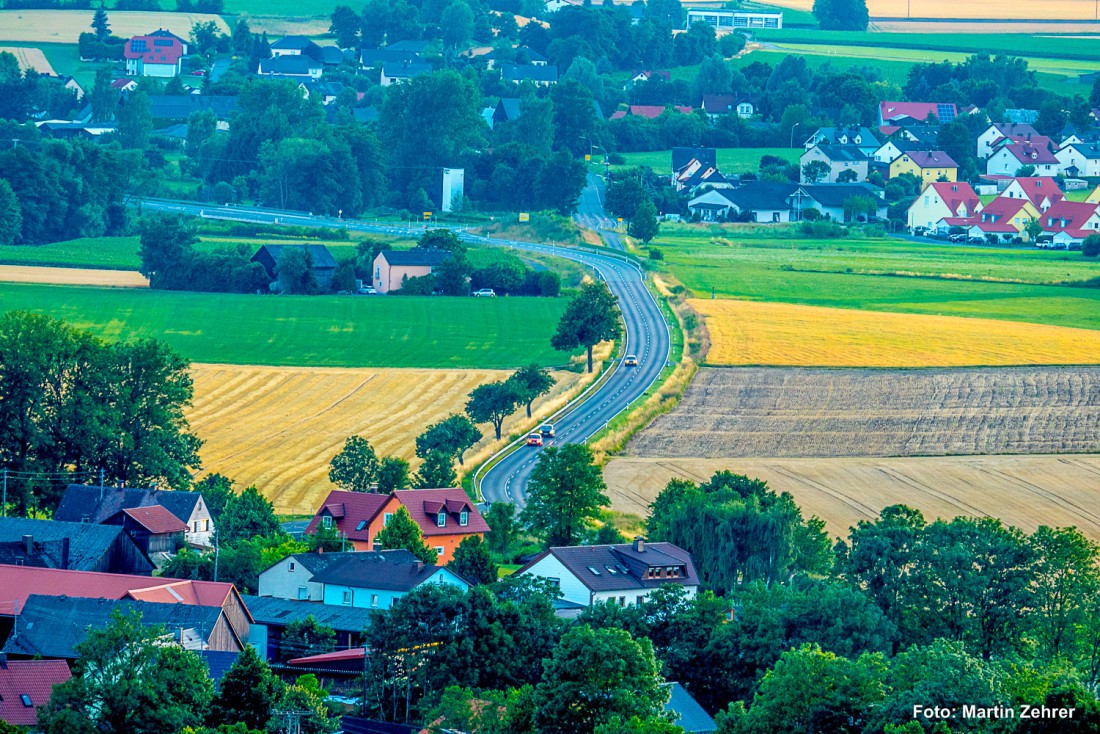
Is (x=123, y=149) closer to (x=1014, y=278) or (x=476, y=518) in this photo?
(x=1014, y=278)

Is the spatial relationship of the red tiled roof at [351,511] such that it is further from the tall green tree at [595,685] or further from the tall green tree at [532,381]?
the tall green tree at [595,685]

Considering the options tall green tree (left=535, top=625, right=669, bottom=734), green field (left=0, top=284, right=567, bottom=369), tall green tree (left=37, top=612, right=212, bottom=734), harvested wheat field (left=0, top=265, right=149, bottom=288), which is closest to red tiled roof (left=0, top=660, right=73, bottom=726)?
tall green tree (left=37, top=612, right=212, bottom=734)

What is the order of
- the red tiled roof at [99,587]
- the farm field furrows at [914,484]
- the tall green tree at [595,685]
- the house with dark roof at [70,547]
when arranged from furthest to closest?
1. the farm field furrows at [914,484]
2. the house with dark roof at [70,547]
3. the red tiled roof at [99,587]
4. the tall green tree at [595,685]

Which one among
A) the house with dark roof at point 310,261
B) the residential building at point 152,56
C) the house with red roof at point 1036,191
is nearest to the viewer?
the house with dark roof at point 310,261

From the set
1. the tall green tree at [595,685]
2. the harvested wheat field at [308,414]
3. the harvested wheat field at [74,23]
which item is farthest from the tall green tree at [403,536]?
the harvested wheat field at [74,23]

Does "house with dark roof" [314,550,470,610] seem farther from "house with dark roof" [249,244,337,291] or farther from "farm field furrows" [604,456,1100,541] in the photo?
"house with dark roof" [249,244,337,291]

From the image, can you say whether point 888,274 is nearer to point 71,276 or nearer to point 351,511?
point 71,276

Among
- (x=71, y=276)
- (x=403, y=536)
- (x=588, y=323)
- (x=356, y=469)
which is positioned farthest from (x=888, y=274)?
(x=403, y=536)

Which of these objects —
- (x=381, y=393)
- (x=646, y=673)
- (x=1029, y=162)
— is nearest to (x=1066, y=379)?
(x=381, y=393)
